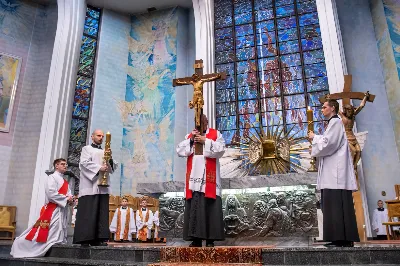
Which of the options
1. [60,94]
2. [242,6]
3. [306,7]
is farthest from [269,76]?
[60,94]

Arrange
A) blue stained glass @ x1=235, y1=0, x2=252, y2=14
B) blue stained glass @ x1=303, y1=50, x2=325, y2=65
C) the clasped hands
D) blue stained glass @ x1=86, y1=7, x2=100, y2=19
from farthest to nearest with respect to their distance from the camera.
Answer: blue stained glass @ x1=86, y1=7, x2=100, y2=19
blue stained glass @ x1=235, y1=0, x2=252, y2=14
blue stained glass @ x1=303, y1=50, x2=325, y2=65
the clasped hands

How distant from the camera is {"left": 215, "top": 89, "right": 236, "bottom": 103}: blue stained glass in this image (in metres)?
10.5

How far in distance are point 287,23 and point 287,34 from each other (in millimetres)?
399

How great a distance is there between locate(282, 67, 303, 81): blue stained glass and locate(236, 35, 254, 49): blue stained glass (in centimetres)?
147

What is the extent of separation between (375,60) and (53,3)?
1018 cm

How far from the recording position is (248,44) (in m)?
10.9

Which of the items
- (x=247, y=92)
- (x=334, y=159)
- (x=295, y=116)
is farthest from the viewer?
(x=247, y=92)

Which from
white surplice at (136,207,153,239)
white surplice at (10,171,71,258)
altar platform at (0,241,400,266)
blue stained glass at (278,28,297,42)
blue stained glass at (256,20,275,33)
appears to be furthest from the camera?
blue stained glass at (256,20,275,33)

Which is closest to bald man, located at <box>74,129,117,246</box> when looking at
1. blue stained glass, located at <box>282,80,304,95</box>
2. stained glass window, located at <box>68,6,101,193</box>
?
stained glass window, located at <box>68,6,101,193</box>

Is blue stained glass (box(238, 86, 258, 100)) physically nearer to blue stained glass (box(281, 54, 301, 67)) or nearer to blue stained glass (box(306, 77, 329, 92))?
blue stained glass (box(281, 54, 301, 67))

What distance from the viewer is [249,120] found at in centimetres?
1006

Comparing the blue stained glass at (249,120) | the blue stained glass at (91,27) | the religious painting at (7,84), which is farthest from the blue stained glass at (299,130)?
the religious painting at (7,84)

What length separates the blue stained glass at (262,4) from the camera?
1116 centimetres

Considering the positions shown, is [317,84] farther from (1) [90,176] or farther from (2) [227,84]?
(1) [90,176]
